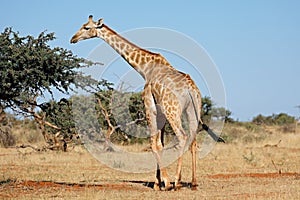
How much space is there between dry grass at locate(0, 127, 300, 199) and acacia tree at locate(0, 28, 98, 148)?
2078 millimetres

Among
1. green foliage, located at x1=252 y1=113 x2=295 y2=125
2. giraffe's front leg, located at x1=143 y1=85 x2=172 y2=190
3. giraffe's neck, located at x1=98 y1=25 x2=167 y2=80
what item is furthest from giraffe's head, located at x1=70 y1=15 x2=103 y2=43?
green foliage, located at x1=252 y1=113 x2=295 y2=125

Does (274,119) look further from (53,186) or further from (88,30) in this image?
(53,186)

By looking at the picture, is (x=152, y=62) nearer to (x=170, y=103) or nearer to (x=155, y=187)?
(x=170, y=103)

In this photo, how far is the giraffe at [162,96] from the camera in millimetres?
11695

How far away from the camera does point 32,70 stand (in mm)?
12164

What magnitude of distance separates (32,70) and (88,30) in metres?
1.54

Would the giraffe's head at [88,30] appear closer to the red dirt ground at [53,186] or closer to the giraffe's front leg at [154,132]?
the giraffe's front leg at [154,132]

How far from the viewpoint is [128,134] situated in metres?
26.4

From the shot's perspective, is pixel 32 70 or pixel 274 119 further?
pixel 274 119

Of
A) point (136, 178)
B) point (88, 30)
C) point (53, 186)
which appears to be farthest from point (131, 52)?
point (136, 178)

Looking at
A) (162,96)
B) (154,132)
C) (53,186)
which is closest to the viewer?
(162,96)

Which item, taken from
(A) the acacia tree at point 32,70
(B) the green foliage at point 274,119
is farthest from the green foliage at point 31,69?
(B) the green foliage at point 274,119

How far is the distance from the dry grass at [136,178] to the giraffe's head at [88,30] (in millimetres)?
3328

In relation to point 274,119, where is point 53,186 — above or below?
below
